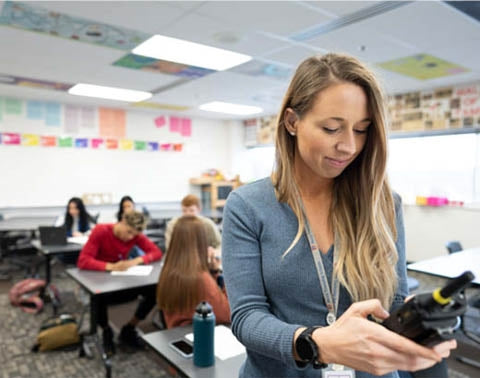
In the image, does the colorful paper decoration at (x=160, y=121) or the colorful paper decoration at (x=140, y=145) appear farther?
the colorful paper decoration at (x=160, y=121)

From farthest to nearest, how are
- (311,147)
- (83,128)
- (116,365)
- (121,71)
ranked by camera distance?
(83,128) → (121,71) → (116,365) → (311,147)

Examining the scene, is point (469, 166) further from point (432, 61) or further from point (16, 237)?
point (16, 237)

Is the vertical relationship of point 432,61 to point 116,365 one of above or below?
above

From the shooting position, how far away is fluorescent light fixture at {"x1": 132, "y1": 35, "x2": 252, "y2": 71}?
376 cm

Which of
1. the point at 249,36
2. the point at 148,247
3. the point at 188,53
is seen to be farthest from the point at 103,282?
the point at 188,53

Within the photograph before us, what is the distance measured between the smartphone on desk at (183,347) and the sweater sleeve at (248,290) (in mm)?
886

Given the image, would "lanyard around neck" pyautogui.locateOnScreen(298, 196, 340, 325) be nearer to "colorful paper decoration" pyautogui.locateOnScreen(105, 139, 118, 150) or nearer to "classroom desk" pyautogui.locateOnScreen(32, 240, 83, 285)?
"classroom desk" pyautogui.locateOnScreen(32, 240, 83, 285)

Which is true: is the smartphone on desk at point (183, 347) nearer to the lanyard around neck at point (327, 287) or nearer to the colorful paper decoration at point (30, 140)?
the lanyard around neck at point (327, 287)

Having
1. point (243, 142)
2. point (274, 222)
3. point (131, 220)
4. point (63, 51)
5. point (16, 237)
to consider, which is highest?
point (63, 51)

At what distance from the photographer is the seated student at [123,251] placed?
292 cm

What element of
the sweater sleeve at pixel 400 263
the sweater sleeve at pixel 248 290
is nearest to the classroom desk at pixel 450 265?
the sweater sleeve at pixel 400 263

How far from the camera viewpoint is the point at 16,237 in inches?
200

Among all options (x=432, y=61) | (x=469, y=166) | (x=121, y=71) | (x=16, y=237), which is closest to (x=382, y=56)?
(x=432, y=61)

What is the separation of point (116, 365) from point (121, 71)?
134 inches
